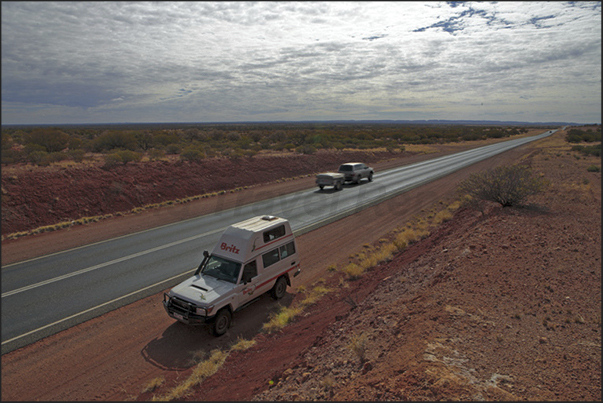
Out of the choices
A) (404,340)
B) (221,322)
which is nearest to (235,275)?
(221,322)

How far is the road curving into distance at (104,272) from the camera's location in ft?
29.3

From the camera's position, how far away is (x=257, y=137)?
70.1 m

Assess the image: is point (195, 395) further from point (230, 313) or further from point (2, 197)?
point (2, 197)

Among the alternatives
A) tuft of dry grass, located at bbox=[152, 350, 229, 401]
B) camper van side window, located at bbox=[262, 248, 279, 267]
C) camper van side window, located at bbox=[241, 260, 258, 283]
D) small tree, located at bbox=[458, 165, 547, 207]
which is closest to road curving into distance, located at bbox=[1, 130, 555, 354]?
camper van side window, located at bbox=[241, 260, 258, 283]

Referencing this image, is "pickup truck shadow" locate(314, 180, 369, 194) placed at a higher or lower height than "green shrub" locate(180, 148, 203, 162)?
lower

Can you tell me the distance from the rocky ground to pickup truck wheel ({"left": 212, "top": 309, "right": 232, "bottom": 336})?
0.23 m

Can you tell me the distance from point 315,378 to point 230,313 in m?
3.67

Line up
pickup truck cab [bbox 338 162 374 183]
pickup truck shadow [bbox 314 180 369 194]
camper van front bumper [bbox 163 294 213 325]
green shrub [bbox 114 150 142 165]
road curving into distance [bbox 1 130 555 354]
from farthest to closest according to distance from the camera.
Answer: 1. pickup truck cab [bbox 338 162 374 183]
2. pickup truck shadow [bbox 314 180 369 194]
3. green shrub [bbox 114 150 142 165]
4. road curving into distance [bbox 1 130 555 354]
5. camper van front bumper [bbox 163 294 213 325]

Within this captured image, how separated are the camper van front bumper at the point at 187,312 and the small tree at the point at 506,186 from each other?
533 inches

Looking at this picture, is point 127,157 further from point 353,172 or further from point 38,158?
point 353,172

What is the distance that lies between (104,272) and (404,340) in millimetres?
11230

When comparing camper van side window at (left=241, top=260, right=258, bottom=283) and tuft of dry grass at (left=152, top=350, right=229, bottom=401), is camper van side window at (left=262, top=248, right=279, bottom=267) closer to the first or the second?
camper van side window at (left=241, top=260, right=258, bottom=283)

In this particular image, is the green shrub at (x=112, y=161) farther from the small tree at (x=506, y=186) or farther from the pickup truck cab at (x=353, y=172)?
the small tree at (x=506, y=186)

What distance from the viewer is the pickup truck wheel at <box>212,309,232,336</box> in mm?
8070
